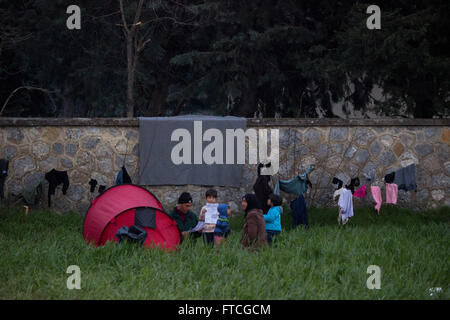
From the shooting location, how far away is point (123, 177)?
10641 mm

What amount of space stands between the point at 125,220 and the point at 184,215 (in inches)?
40.8

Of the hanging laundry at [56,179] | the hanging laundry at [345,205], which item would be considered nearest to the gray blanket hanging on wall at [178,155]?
the hanging laundry at [56,179]

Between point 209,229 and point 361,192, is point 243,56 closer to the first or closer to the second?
point 361,192

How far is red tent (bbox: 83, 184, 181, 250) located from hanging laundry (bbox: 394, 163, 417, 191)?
517 cm

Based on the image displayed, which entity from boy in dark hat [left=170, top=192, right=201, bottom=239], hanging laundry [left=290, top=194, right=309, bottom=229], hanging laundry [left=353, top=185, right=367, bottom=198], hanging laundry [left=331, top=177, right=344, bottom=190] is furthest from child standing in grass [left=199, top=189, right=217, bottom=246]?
hanging laundry [left=353, top=185, right=367, bottom=198]

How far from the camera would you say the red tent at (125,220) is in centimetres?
789

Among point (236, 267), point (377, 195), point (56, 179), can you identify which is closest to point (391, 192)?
point (377, 195)

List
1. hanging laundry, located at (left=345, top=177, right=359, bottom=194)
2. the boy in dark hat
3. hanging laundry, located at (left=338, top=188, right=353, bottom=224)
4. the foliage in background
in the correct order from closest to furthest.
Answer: the boy in dark hat < hanging laundry, located at (left=338, top=188, right=353, bottom=224) < hanging laundry, located at (left=345, top=177, right=359, bottom=194) < the foliage in background

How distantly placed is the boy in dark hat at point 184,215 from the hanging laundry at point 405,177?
184 inches

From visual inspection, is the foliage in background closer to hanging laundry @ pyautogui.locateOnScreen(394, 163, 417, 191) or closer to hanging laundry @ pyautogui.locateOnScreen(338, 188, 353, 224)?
hanging laundry @ pyautogui.locateOnScreen(394, 163, 417, 191)

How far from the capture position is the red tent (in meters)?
7.89

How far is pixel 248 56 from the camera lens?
16.5m
